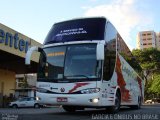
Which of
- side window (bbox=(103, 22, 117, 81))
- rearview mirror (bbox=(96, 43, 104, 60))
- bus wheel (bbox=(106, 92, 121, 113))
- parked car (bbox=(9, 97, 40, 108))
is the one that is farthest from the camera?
parked car (bbox=(9, 97, 40, 108))

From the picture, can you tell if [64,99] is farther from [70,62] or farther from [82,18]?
[82,18]

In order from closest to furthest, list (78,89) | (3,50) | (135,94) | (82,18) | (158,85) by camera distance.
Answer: (78,89)
(82,18)
(135,94)
(3,50)
(158,85)

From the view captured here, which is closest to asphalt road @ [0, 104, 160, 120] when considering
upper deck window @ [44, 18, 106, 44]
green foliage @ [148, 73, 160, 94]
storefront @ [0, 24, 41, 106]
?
upper deck window @ [44, 18, 106, 44]

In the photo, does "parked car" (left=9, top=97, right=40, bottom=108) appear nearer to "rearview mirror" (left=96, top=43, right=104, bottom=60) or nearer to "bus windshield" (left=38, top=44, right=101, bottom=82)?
"bus windshield" (left=38, top=44, right=101, bottom=82)

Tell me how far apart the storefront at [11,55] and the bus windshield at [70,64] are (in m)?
15.7

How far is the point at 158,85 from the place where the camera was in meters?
63.5

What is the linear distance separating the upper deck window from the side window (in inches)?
16.5

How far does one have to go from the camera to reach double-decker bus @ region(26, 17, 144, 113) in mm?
11766

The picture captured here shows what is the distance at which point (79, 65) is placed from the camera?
1202 cm

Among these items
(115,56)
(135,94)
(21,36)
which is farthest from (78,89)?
(21,36)

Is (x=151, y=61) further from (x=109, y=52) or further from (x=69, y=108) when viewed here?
(x=109, y=52)

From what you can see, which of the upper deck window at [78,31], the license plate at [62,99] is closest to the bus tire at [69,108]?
the license plate at [62,99]

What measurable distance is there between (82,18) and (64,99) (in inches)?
137

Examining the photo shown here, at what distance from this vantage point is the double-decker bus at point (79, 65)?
1177 centimetres
